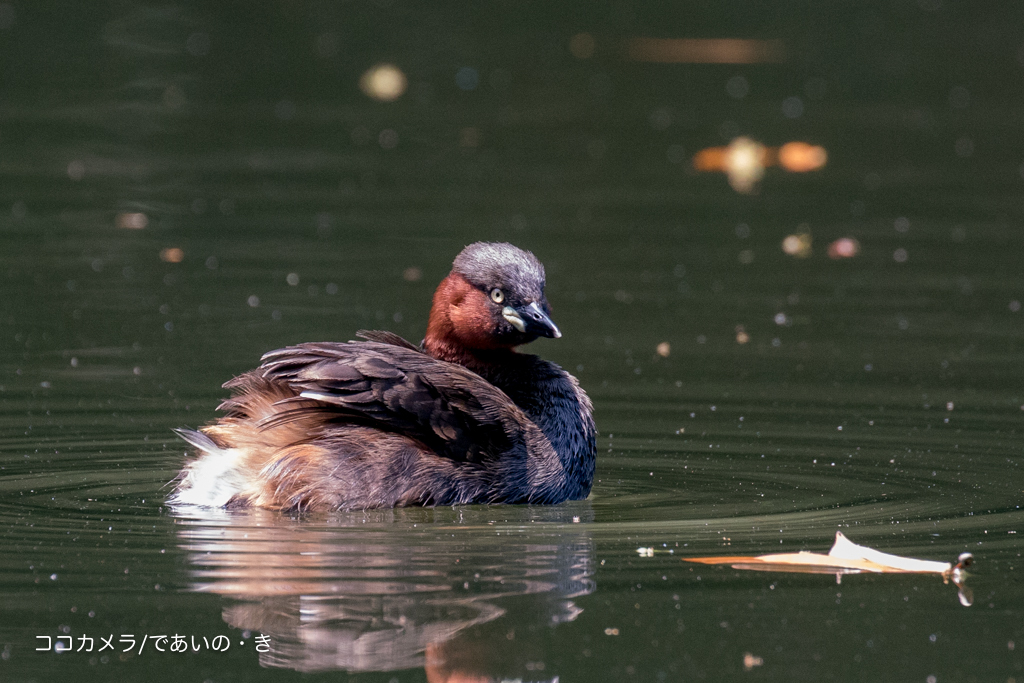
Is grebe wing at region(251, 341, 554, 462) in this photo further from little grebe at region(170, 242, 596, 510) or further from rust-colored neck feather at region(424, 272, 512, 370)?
rust-colored neck feather at region(424, 272, 512, 370)

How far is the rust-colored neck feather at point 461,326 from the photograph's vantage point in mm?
7508

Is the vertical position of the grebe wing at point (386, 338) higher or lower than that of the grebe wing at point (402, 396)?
higher

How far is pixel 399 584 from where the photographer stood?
224 inches

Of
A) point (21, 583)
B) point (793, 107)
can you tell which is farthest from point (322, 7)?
point (21, 583)

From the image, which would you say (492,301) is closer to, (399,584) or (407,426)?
(407,426)

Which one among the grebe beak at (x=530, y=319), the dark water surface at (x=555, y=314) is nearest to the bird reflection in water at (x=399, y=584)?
the dark water surface at (x=555, y=314)

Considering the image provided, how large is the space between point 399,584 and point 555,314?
539 cm

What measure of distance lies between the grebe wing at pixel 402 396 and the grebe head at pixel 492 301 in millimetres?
330

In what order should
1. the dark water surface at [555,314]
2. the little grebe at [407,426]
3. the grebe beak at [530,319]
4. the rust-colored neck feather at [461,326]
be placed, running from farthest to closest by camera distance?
the rust-colored neck feather at [461,326]
the grebe beak at [530,319]
the little grebe at [407,426]
the dark water surface at [555,314]

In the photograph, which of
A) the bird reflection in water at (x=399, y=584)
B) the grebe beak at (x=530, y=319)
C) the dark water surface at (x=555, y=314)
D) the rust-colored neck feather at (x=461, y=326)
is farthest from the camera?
the rust-colored neck feather at (x=461, y=326)

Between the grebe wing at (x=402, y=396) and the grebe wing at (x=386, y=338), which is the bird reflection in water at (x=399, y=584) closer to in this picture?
the grebe wing at (x=402, y=396)

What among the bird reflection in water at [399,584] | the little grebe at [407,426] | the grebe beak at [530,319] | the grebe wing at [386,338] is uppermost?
the grebe beak at [530,319]

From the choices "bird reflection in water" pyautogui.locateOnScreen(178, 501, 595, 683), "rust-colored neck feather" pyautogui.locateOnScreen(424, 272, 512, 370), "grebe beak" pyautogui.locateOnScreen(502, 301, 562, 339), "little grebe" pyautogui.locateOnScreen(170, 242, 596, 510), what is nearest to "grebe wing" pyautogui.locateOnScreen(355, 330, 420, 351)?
"little grebe" pyautogui.locateOnScreen(170, 242, 596, 510)

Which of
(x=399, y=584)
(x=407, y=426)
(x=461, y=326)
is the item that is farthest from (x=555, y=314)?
(x=399, y=584)
